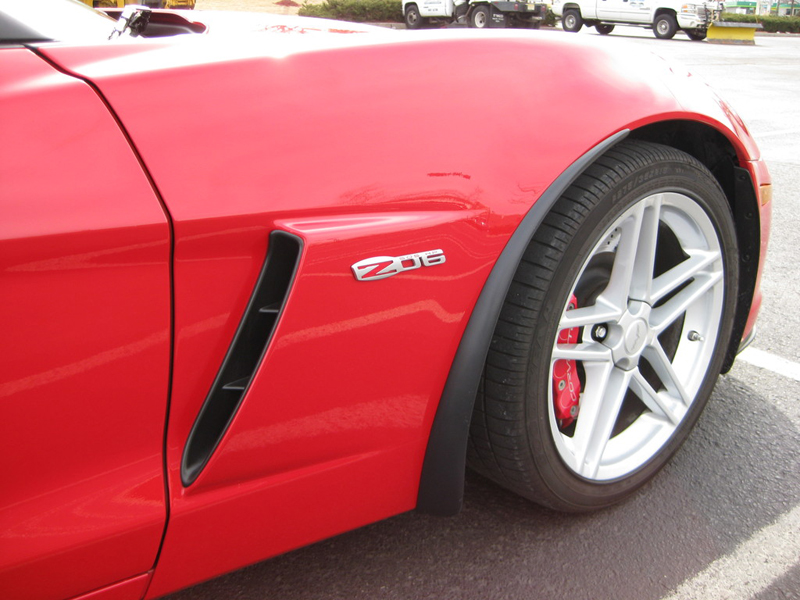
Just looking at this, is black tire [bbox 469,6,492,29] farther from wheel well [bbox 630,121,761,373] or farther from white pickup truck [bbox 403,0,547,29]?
wheel well [bbox 630,121,761,373]

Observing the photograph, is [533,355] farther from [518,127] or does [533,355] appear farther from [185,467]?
[185,467]

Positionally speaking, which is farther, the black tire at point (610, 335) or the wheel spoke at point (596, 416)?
the wheel spoke at point (596, 416)

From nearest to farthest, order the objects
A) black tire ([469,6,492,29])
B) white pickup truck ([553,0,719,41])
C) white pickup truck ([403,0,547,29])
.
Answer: white pickup truck ([403,0,547,29])
black tire ([469,6,492,29])
white pickup truck ([553,0,719,41])

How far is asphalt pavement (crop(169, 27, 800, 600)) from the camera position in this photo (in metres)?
1.67

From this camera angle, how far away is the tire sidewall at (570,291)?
1.55 metres

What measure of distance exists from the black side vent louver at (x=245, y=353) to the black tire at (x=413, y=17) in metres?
21.0

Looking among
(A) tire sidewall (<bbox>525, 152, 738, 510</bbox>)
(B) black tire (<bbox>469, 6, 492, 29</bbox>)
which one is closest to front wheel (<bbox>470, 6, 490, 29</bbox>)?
(B) black tire (<bbox>469, 6, 492, 29</bbox>)

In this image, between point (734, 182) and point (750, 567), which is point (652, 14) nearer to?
point (734, 182)

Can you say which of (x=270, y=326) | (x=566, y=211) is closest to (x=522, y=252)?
(x=566, y=211)

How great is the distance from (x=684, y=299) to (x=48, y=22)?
58.9 inches

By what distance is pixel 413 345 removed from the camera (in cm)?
138

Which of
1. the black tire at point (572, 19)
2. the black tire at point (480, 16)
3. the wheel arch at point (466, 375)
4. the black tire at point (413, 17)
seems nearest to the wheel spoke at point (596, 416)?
the wheel arch at point (466, 375)

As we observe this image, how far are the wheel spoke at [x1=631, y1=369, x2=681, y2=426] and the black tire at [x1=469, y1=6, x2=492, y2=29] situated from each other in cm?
1892

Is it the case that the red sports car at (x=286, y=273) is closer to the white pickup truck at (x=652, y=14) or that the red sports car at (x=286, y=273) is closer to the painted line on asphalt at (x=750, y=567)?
the painted line on asphalt at (x=750, y=567)
